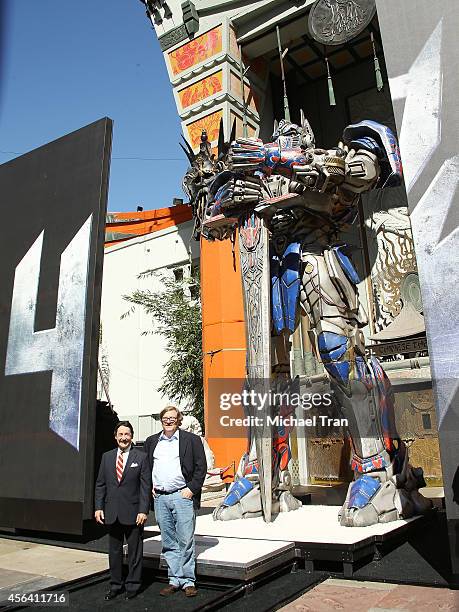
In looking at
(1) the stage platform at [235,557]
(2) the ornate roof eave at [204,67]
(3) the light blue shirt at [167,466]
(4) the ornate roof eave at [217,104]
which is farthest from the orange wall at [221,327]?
(3) the light blue shirt at [167,466]

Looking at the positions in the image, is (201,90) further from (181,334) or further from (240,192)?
(240,192)

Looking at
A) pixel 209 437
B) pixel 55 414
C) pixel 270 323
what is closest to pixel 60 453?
pixel 55 414

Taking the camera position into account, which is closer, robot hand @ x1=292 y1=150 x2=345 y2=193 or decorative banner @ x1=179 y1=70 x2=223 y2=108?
robot hand @ x1=292 y1=150 x2=345 y2=193

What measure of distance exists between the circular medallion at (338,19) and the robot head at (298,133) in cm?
552

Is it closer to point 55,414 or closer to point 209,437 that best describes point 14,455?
point 55,414

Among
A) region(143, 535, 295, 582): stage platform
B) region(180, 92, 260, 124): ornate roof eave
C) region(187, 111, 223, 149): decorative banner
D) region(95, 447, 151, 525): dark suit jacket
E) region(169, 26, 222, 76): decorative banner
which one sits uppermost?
region(169, 26, 222, 76): decorative banner

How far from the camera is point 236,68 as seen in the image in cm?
1152

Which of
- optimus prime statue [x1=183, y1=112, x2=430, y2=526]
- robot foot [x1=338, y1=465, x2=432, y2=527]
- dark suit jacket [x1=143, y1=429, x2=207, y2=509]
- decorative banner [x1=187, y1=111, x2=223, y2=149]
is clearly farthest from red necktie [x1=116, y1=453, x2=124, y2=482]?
decorative banner [x1=187, y1=111, x2=223, y2=149]

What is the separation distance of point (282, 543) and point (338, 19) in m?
9.50

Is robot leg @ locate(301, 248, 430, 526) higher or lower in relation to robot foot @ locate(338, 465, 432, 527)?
higher

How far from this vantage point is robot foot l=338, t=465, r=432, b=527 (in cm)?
423

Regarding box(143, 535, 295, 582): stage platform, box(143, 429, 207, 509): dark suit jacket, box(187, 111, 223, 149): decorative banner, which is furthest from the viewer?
box(187, 111, 223, 149): decorative banner

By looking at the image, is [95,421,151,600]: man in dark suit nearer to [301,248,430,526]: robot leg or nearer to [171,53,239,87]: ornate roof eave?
[301,248,430,526]: robot leg

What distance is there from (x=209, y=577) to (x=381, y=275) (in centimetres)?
787
